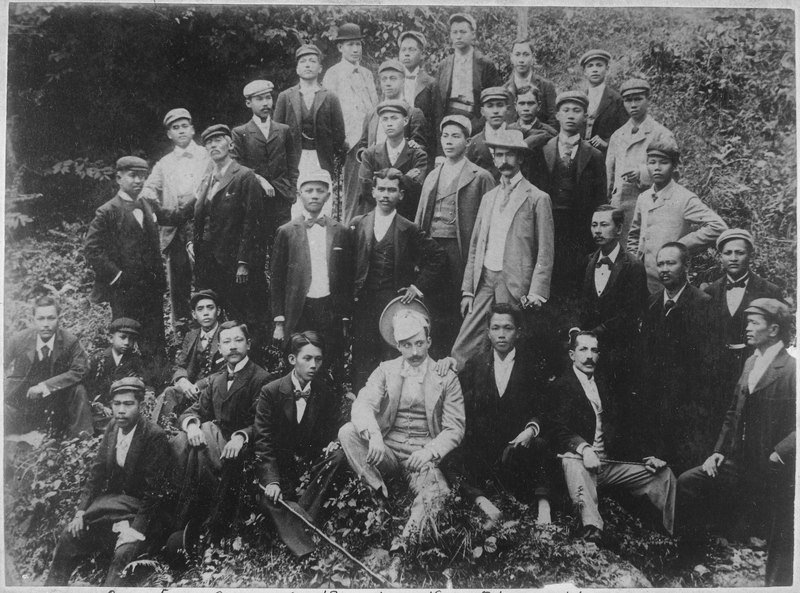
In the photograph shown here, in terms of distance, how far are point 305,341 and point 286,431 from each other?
78 cm

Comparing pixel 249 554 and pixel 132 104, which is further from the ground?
pixel 132 104

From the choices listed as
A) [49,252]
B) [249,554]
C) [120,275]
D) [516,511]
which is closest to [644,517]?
[516,511]

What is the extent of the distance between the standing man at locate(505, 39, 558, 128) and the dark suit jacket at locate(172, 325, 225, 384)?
3349mm

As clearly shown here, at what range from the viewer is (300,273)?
584 centimetres

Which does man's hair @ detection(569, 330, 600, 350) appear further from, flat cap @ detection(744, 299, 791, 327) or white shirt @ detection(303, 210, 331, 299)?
white shirt @ detection(303, 210, 331, 299)

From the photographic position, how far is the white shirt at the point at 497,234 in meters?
5.82

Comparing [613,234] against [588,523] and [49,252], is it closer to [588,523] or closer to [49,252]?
[588,523]

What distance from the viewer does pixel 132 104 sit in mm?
5992

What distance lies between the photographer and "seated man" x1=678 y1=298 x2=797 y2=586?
5.71m

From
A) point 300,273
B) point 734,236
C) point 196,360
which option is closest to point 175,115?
point 300,273

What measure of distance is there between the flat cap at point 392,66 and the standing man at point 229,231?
152cm

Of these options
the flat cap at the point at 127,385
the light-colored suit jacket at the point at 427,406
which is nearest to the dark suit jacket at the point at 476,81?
the light-colored suit jacket at the point at 427,406

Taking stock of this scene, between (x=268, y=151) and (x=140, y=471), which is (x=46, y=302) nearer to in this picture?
(x=140, y=471)

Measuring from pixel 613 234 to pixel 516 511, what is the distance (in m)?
2.54
